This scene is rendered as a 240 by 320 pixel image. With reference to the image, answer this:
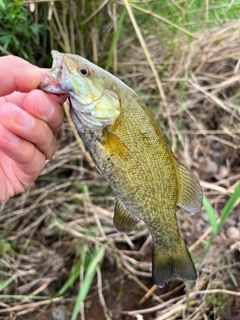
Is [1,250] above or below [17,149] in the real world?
below

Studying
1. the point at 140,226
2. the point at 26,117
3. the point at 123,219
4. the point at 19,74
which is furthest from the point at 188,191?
the point at 140,226

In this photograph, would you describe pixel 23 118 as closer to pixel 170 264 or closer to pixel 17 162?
pixel 17 162

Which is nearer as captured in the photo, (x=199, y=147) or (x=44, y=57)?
(x=44, y=57)

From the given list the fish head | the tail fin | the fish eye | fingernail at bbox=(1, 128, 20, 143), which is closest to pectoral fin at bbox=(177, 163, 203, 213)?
the tail fin

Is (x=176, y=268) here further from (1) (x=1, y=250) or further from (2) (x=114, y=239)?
(1) (x=1, y=250)

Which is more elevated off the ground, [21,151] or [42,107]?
[42,107]

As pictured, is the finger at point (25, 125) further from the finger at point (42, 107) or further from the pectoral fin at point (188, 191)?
the pectoral fin at point (188, 191)

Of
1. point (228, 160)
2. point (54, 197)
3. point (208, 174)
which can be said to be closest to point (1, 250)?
point (54, 197)
